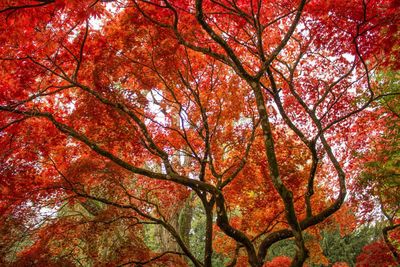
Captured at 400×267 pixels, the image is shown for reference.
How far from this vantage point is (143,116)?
24.0ft

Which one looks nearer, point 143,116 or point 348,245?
point 143,116

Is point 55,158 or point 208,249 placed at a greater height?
point 55,158

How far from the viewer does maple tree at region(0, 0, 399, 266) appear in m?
5.40

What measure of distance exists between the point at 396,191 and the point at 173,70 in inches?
238

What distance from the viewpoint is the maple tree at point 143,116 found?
17.7ft

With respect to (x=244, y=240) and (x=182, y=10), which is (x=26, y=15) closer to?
(x=182, y=10)

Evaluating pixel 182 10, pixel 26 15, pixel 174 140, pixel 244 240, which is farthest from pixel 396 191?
pixel 26 15

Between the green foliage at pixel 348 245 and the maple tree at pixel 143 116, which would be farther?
the green foliage at pixel 348 245

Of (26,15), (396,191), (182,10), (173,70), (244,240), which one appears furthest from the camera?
(396,191)

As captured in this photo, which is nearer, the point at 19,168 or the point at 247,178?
the point at 19,168

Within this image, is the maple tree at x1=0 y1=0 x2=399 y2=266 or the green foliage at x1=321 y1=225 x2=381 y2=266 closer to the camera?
the maple tree at x1=0 y1=0 x2=399 y2=266

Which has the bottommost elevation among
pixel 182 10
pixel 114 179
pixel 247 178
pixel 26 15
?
pixel 114 179

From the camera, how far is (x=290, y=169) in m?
8.92

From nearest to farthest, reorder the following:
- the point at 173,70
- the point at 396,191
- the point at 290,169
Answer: the point at 173,70, the point at 396,191, the point at 290,169
